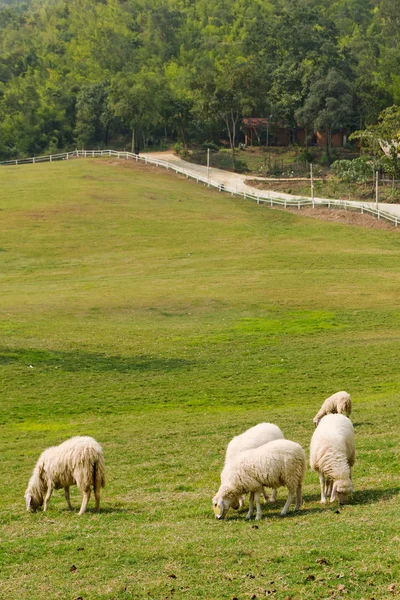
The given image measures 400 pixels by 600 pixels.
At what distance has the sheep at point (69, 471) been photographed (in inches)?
621

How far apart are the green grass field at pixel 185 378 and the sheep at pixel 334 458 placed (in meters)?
0.39

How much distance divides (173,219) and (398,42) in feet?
311

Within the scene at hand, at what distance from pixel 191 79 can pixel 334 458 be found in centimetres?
11028

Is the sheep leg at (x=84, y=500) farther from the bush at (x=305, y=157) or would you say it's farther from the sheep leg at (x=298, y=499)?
the bush at (x=305, y=157)

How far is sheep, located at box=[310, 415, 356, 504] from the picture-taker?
15.1 metres

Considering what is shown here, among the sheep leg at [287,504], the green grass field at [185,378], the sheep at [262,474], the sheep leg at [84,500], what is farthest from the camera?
the sheep leg at [84,500]

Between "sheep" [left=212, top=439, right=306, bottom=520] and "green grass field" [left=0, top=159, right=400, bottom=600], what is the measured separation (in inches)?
15.5

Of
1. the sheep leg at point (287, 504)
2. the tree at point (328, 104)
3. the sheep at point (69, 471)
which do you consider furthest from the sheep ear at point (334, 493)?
the tree at point (328, 104)

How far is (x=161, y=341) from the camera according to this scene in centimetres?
3744

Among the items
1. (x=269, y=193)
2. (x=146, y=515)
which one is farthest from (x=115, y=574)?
(x=269, y=193)

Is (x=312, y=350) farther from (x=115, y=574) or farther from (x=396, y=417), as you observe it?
(x=115, y=574)

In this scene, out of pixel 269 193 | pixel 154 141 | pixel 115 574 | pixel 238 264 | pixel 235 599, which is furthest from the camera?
pixel 154 141

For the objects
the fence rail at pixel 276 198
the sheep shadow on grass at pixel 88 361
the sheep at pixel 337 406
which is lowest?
the sheep shadow on grass at pixel 88 361

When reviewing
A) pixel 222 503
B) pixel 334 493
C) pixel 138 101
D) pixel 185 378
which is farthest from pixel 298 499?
pixel 138 101
